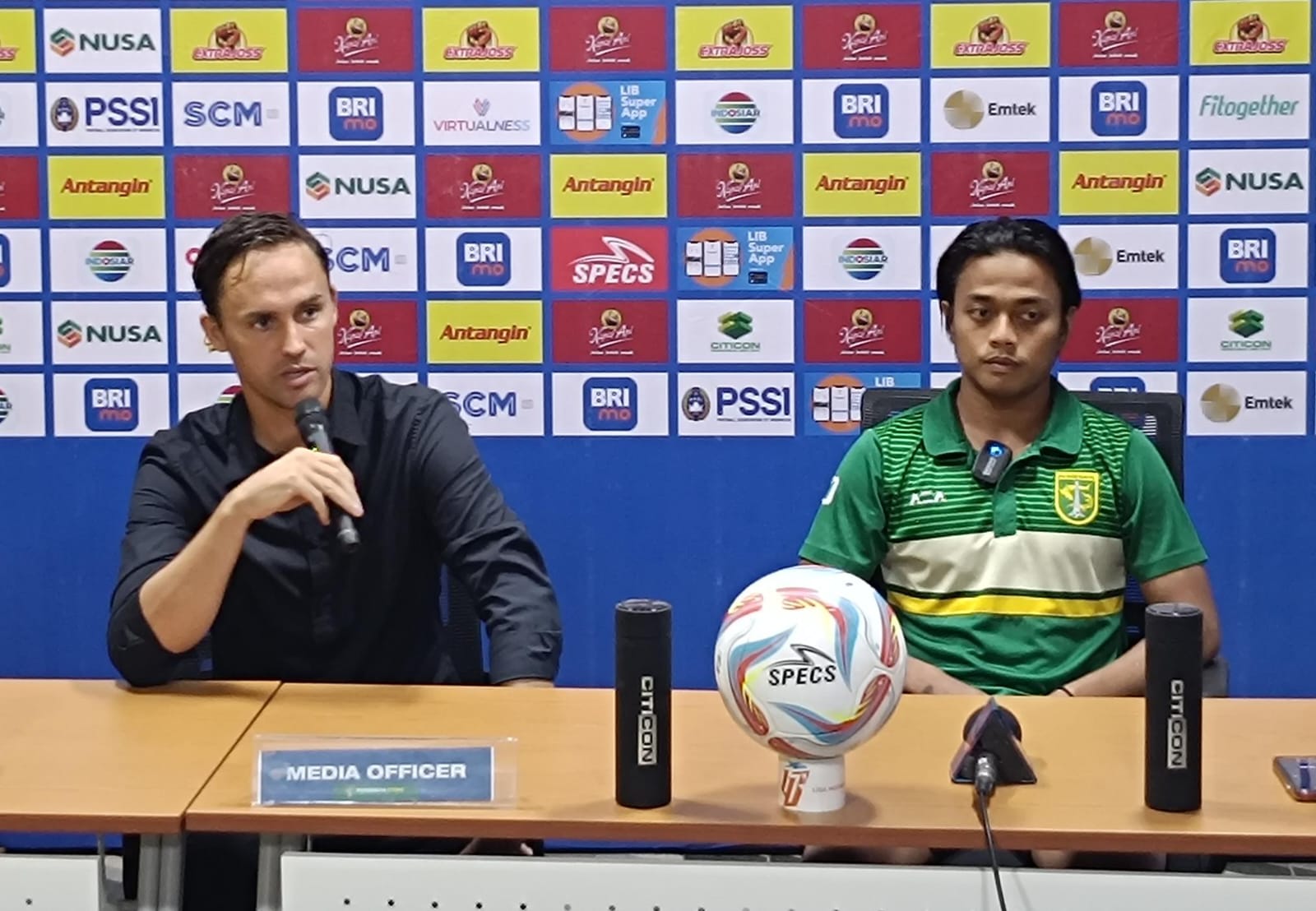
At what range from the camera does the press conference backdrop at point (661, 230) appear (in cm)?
346

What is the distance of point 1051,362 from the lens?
2.54 m

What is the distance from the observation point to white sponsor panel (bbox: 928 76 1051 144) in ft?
11.4

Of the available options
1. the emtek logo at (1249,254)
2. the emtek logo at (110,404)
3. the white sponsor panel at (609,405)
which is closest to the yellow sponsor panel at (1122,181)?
the emtek logo at (1249,254)

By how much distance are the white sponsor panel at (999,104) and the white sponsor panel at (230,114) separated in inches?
55.6

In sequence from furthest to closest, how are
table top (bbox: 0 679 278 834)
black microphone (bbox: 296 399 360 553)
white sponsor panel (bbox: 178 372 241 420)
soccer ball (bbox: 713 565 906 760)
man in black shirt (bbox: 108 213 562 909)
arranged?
white sponsor panel (bbox: 178 372 241 420) < man in black shirt (bbox: 108 213 562 909) < black microphone (bbox: 296 399 360 553) < table top (bbox: 0 679 278 834) < soccer ball (bbox: 713 565 906 760)

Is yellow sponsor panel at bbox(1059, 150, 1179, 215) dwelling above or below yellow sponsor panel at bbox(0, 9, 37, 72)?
below

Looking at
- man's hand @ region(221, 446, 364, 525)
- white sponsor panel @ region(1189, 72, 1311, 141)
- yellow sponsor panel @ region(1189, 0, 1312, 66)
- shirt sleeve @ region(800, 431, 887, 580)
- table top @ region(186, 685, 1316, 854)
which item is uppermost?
yellow sponsor panel @ region(1189, 0, 1312, 66)

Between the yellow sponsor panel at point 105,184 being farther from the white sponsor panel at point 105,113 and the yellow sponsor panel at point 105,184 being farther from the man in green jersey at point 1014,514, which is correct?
the man in green jersey at point 1014,514

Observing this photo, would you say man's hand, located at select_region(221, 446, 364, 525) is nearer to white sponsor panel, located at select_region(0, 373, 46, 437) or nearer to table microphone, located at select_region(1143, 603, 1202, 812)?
table microphone, located at select_region(1143, 603, 1202, 812)

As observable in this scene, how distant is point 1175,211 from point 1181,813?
6.86ft

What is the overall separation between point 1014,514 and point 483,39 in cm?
171

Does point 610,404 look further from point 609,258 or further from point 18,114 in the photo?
point 18,114

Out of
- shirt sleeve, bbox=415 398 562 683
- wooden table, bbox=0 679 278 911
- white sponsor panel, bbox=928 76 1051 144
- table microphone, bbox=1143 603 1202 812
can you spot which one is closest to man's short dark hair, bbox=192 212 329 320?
shirt sleeve, bbox=415 398 562 683

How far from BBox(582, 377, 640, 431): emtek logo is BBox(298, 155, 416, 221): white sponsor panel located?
548mm
